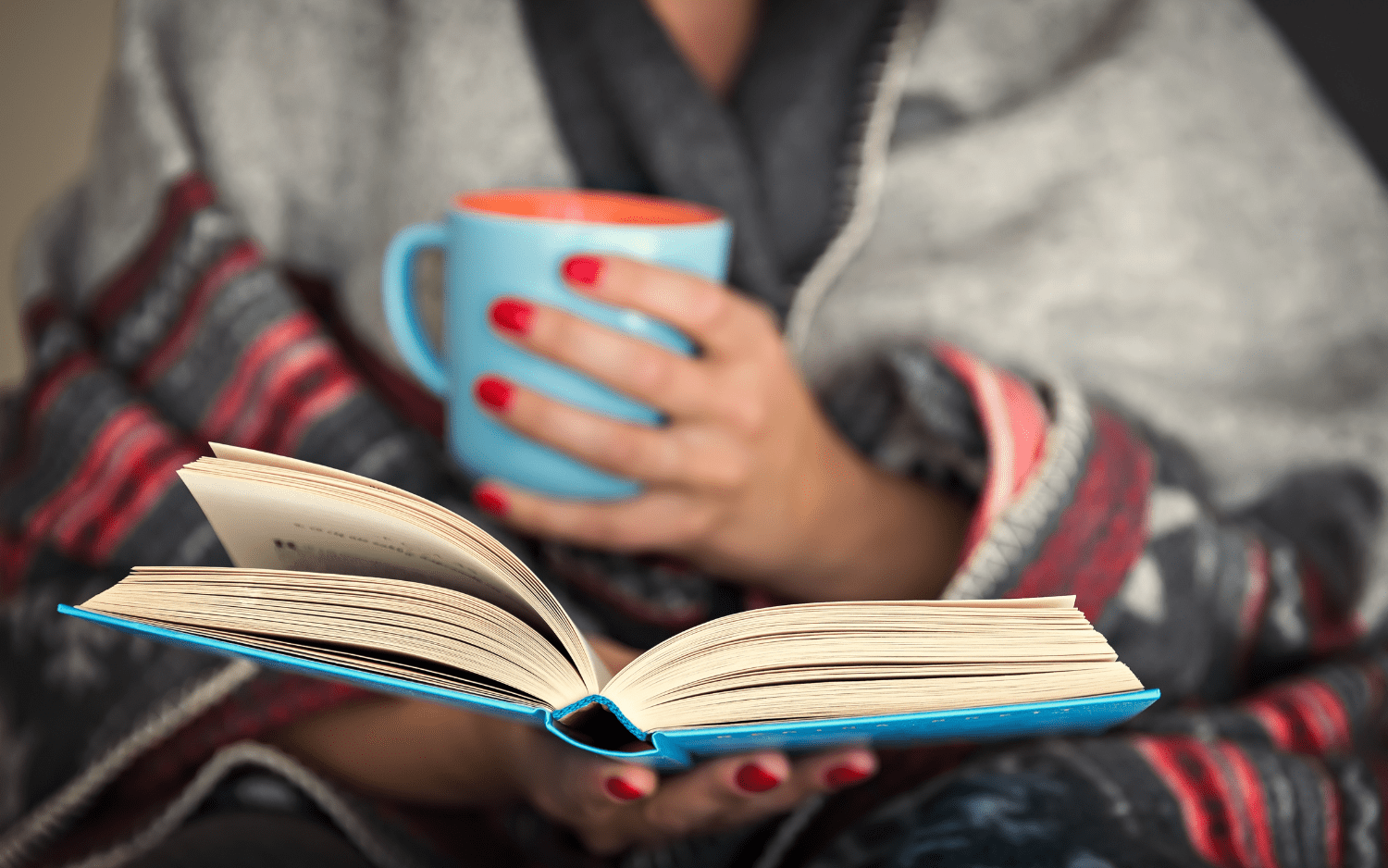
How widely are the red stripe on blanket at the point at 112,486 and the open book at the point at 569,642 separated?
0.37 m

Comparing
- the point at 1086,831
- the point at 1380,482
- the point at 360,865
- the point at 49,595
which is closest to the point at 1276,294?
the point at 1380,482

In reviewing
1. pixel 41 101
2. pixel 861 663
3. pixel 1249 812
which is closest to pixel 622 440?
pixel 861 663

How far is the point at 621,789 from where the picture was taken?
0.42 m

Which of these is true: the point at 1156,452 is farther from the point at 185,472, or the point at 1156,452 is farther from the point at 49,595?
the point at 49,595

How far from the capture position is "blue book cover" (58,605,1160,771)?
0.93ft

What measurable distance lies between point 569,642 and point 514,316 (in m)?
0.26

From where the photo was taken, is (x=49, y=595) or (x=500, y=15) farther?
(x=500, y=15)

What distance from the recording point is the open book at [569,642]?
0.30m

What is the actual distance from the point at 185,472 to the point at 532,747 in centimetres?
24

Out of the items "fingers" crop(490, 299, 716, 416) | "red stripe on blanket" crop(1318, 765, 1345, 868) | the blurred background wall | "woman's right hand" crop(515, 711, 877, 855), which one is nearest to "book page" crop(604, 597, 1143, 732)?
"woman's right hand" crop(515, 711, 877, 855)

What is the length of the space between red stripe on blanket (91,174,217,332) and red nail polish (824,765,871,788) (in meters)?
0.62

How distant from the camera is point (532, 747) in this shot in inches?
19.6

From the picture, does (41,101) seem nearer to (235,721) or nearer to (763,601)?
(235,721)

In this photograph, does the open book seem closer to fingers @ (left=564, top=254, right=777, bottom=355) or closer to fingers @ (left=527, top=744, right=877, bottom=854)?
fingers @ (left=527, top=744, right=877, bottom=854)
